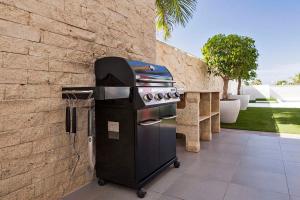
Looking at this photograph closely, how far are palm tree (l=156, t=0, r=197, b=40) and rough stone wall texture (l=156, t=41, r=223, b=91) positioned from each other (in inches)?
18.8

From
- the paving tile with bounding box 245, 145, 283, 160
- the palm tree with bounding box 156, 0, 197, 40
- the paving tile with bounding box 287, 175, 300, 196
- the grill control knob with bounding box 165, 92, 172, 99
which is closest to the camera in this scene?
the paving tile with bounding box 287, 175, 300, 196

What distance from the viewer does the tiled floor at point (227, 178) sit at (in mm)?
1704

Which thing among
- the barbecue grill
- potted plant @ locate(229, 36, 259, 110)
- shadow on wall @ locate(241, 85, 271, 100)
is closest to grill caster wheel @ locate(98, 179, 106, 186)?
the barbecue grill

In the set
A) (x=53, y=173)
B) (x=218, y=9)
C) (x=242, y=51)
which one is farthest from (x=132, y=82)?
(x=218, y=9)

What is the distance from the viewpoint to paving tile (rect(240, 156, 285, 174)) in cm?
221

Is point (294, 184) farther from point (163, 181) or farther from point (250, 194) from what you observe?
point (163, 181)

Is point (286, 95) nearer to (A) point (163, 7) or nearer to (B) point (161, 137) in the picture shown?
(A) point (163, 7)

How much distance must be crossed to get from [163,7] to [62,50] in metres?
2.66

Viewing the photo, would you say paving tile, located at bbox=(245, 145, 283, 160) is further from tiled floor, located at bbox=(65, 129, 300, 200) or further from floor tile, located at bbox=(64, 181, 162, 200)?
floor tile, located at bbox=(64, 181, 162, 200)

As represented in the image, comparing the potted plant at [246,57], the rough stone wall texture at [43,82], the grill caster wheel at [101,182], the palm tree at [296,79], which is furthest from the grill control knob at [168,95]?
the palm tree at [296,79]

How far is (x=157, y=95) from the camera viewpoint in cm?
184

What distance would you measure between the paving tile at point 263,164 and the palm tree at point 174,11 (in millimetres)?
2600

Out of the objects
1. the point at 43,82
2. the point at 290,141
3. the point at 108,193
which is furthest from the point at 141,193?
the point at 290,141

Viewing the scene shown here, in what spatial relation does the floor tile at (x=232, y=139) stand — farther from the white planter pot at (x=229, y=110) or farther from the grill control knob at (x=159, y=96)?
the grill control knob at (x=159, y=96)
